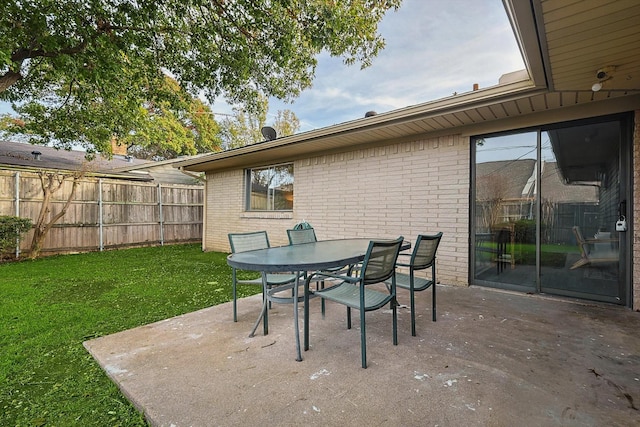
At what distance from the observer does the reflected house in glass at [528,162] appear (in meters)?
2.44

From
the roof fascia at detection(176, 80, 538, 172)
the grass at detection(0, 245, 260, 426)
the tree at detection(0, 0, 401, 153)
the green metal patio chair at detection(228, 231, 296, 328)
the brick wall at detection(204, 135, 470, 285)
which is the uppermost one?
the tree at detection(0, 0, 401, 153)

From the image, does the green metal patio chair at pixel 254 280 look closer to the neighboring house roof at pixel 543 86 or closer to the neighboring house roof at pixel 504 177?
the neighboring house roof at pixel 543 86

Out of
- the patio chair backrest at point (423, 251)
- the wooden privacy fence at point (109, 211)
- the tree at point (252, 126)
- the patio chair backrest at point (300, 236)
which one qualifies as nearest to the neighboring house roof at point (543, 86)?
the patio chair backrest at point (423, 251)

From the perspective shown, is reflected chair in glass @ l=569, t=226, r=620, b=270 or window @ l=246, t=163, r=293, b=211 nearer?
reflected chair in glass @ l=569, t=226, r=620, b=270

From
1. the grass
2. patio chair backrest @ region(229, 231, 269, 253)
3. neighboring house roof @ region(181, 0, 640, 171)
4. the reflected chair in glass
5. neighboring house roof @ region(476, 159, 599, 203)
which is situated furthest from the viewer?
neighboring house roof @ region(476, 159, 599, 203)

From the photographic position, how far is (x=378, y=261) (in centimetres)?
241

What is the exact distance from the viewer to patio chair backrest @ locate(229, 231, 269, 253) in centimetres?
334

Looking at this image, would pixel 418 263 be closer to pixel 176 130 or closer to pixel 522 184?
pixel 522 184

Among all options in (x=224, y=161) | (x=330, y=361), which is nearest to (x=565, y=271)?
(x=330, y=361)

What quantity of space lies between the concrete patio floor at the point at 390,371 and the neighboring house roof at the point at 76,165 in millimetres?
8002

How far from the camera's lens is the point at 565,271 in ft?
12.8

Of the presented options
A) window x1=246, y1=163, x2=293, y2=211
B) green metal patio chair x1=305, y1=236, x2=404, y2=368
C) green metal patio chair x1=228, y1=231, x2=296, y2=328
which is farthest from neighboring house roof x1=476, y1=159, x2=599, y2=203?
window x1=246, y1=163, x2=293, y2=211

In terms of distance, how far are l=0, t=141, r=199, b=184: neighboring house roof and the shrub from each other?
196cm

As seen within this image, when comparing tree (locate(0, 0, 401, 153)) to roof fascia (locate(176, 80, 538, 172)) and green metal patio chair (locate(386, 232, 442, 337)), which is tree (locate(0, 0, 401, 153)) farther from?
green metal patio chair (locate(386, 232, 442, 337))
